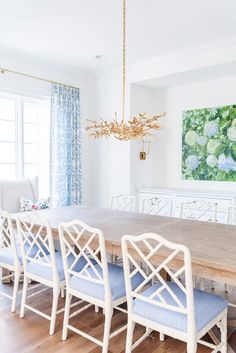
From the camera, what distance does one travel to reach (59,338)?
2.32 m

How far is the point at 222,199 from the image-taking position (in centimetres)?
410

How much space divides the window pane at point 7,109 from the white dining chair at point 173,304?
11.1 feet

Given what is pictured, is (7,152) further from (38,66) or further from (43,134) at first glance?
(38,66)

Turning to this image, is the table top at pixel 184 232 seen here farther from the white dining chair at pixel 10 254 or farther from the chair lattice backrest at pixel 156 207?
the chair lattice backrest at pixel 156 207

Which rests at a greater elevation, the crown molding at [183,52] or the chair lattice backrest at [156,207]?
the crown molding at [183,52]

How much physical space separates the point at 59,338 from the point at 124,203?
2214 mm

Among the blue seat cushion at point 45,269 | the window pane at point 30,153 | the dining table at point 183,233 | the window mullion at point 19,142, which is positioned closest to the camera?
the dining table at point 183,233

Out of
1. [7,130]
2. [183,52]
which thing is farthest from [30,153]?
[183,52]

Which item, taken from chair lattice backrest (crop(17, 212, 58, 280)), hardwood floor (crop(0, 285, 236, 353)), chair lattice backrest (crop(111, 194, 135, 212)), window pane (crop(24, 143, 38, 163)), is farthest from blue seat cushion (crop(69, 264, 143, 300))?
window pane (crop(24, 143, 38, 163))

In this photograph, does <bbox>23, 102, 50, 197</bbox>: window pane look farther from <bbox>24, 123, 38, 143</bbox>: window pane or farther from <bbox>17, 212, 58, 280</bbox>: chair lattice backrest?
<bbox>17, 212, 58, 280</bbox>: chair lattice backrest

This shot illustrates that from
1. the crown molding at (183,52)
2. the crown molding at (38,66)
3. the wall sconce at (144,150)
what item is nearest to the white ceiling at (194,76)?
the crown molding at (183,52)

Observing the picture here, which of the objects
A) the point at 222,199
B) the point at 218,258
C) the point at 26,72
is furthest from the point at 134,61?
the point at 218,258

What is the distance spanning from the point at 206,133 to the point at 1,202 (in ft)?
10.2

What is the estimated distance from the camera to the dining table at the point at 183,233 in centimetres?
179
